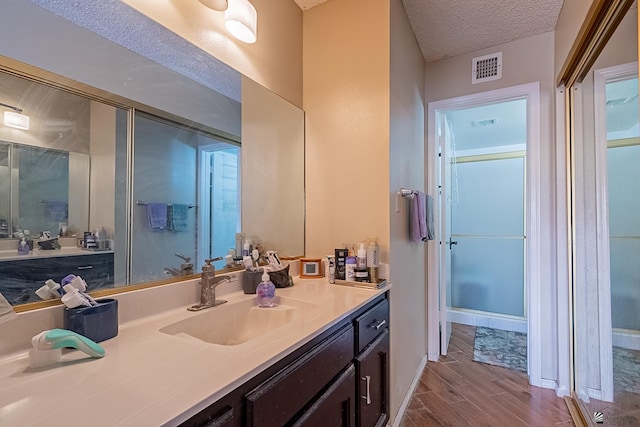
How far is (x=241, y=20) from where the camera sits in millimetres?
1354

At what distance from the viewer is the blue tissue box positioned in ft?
2.64

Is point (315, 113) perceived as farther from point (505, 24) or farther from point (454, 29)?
point (505, 24)

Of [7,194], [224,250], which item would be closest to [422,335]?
[224,250]

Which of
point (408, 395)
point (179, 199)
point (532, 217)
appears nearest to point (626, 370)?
point (532, 217)

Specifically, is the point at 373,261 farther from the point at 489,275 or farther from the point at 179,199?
the point at 489,275

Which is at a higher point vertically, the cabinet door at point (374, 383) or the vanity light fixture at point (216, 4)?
the vanity light fixture at point (216, 4)

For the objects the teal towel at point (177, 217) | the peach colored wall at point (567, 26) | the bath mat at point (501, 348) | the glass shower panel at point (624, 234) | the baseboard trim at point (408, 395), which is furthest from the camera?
the bath mat at point (501, 348)

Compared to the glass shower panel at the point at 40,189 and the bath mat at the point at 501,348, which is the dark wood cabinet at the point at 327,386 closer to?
the glass shower panel at the point at 40,189

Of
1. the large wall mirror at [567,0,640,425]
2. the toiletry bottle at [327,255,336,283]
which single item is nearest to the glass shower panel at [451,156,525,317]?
the large wall mirror at [567,0,640,425]

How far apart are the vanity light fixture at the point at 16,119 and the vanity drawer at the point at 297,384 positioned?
35.6 inches

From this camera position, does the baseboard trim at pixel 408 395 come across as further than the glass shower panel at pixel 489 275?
No

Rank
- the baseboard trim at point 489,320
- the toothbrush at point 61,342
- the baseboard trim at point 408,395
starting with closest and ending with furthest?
the toothbrush at point 61,342 < the baseboard trim at point 408,395 < the baseboard trim at point 489,320

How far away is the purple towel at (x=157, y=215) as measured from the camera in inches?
44.0

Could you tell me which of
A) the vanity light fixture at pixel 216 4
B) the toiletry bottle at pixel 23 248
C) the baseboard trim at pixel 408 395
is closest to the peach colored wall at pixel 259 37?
the vanity light fixture at pixel 216 4
